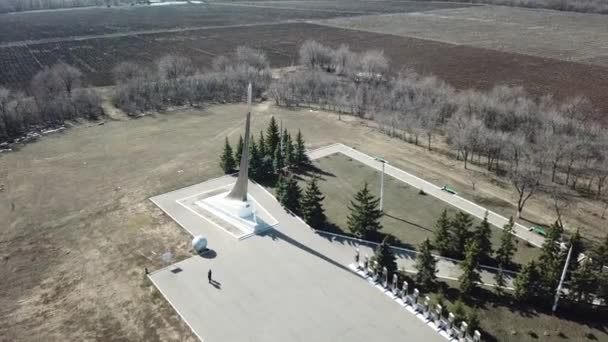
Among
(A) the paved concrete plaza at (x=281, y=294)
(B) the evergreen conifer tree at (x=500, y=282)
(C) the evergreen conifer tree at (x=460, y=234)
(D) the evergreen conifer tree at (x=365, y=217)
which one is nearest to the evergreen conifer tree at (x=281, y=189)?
(A) the paved concrete plaza at (x=281, y=294)

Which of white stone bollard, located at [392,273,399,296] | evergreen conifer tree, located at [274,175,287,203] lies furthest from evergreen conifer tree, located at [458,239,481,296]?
evergreen conifer tree, located at [274,175,287,203]

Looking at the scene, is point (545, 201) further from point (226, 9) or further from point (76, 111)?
point (226, 9)

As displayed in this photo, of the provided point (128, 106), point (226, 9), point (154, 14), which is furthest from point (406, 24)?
point (128, 106)

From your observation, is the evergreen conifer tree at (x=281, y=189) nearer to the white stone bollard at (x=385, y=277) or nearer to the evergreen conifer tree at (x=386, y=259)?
the evergreen conifer tree at (x=386, y=259)

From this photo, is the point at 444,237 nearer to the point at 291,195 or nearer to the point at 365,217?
the point at 365,217

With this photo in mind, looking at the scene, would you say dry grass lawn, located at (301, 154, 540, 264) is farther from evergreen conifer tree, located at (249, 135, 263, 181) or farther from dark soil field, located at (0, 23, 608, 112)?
dark soil field, located at (0, 23, 608, 112)

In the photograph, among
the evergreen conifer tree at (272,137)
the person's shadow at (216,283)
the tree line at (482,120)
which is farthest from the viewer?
the evergreen conifer tree at (272,137)

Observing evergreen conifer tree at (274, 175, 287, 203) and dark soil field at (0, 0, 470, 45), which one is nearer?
evergreen conifer tree at (274, 175, 287, 203)
